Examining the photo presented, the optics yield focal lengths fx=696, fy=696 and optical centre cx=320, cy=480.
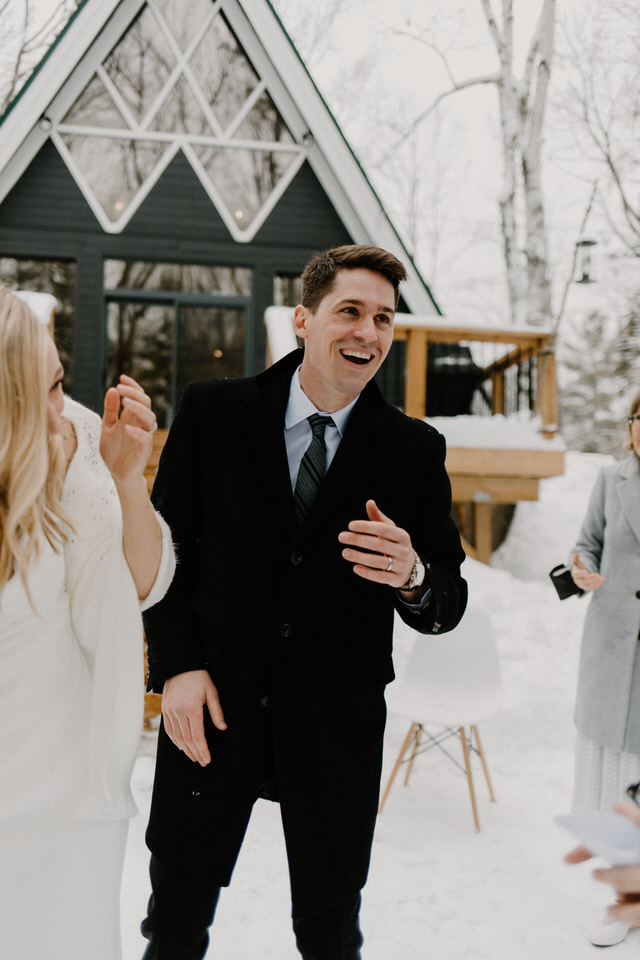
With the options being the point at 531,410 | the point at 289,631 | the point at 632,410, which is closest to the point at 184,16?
the point at 531,410

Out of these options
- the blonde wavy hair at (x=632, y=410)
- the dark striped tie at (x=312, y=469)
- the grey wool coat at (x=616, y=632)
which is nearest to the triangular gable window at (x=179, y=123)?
the blonde wavy hair at (x=632, y=410)

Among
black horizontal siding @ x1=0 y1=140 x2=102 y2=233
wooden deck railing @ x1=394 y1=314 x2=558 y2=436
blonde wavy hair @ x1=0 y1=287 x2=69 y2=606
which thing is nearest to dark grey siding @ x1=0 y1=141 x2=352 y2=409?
black horizontal siding @ x1=0 y1=140 x2=102 y2=233

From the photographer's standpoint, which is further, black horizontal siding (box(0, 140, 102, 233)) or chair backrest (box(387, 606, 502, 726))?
black horizontal siding (box(0, 140, 102, 233))

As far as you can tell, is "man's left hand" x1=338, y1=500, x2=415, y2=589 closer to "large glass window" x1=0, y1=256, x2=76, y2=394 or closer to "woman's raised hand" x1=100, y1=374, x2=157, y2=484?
"woman's raised hand" x1=100, y1=374, x2=157, y2=484

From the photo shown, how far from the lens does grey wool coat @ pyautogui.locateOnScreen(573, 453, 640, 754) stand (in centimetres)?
297

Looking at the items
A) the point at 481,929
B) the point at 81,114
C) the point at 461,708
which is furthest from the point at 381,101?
the point at 481,929

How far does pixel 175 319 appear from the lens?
9164 mm

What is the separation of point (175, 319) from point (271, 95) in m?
3.11

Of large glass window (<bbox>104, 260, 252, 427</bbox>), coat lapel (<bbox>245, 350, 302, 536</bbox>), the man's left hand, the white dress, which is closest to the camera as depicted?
the white dress

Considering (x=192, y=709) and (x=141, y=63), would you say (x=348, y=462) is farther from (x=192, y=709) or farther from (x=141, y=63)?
(x=141, y=63)

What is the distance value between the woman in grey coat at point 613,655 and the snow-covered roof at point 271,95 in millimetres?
5735

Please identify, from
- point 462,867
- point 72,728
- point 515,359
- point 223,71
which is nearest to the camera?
point 72,728

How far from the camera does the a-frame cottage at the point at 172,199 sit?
28.6 feet

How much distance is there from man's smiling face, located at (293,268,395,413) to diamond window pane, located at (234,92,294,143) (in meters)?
8.25
